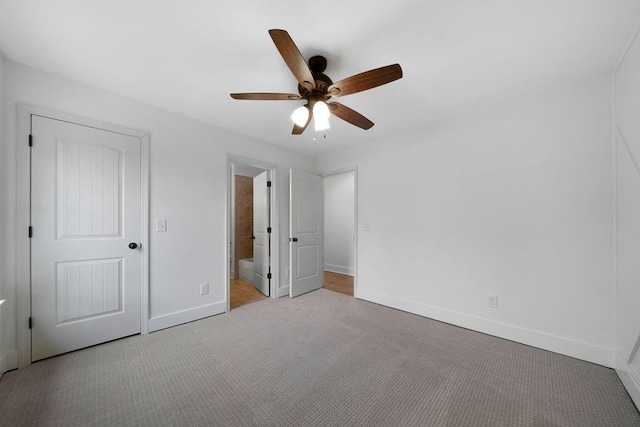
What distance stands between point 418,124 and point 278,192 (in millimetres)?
2163

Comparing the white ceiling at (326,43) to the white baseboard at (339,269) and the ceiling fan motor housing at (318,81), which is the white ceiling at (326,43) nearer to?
the ceiling fan motor housing at (318,81)

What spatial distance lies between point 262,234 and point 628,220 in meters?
3.88

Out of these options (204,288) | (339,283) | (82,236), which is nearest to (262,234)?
(204,288)

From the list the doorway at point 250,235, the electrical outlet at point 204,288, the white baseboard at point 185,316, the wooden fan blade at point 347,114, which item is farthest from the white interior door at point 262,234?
the wooden fan blade at point 347,114

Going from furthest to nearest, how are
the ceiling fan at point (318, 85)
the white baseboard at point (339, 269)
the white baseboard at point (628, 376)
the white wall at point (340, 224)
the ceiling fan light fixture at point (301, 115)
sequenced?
the white wall at point (340, 224), the white baseboard at point (339, 269), the ceiling fan light fixture at point (301, 115), the white baseboard at point (628, 376), the ceiling fan at point (318, 85)

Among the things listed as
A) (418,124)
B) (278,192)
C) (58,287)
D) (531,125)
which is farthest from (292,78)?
(58,287)

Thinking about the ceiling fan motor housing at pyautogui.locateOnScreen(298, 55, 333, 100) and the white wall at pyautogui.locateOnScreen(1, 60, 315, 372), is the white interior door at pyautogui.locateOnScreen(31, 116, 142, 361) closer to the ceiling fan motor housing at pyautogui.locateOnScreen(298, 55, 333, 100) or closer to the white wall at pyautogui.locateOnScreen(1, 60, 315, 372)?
the white wall at pyautogui.locateOnScreen(1, 60, 315, 372)

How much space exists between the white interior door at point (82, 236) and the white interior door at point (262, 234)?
5.50ft

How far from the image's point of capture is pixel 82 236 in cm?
217

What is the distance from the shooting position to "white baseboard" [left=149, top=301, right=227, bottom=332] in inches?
101

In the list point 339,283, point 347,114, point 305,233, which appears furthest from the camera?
point 339,283

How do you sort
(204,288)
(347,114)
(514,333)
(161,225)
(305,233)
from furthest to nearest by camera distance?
1. (305,233)
2. (204,288)
3. (161,225)
4. (514,333)
5. (347,114)

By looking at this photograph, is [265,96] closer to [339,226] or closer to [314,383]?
[314,383]

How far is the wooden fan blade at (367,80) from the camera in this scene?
140 centimetres
